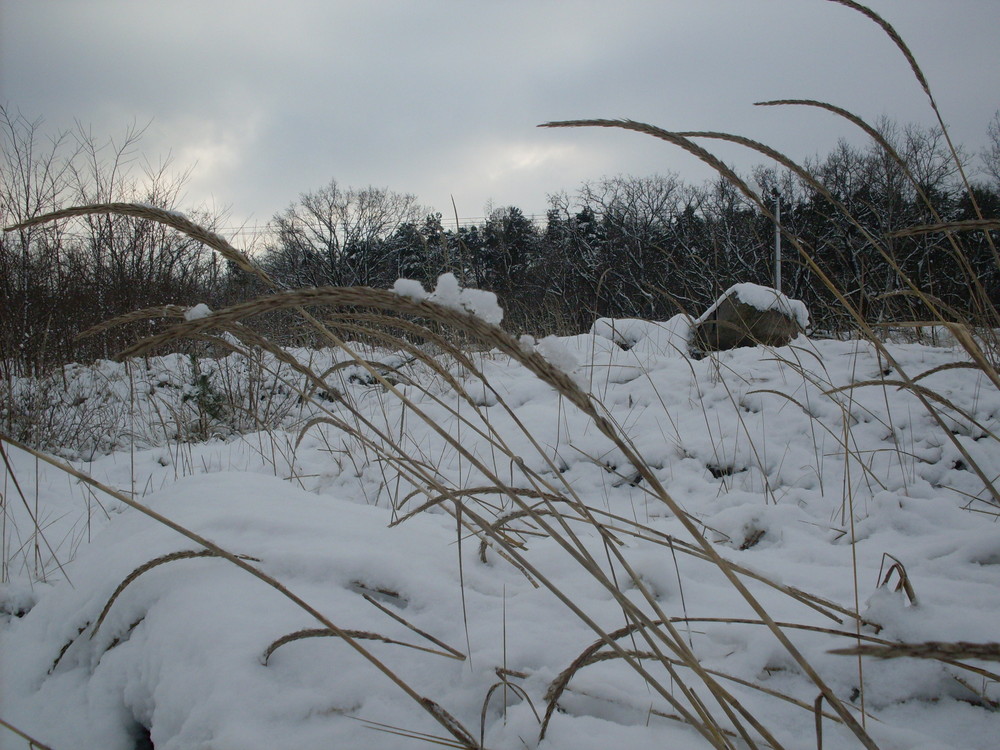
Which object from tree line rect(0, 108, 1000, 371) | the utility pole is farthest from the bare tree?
the utility pole

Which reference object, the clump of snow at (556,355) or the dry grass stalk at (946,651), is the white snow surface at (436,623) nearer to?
the clump of snow at (556,355)

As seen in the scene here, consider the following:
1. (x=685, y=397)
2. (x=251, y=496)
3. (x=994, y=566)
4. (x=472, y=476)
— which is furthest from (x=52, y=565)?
(x=685, y=397)

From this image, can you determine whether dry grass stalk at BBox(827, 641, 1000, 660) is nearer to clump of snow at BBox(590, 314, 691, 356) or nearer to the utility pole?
the utility pole

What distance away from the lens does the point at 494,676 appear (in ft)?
2.50

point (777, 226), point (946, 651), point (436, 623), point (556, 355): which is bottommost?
point (436, 623)

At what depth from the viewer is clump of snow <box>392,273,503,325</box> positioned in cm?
42

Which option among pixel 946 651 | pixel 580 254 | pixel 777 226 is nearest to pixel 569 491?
pixel 946 651

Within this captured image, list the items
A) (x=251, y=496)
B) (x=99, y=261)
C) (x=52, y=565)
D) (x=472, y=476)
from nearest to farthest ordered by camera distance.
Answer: (x=251, y=496) → (x=52, y=565) → (x=472, y=476) → (x=99, y=261)

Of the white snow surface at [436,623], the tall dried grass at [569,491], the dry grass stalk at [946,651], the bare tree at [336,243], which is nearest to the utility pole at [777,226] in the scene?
the tall dried grass at [569,491]

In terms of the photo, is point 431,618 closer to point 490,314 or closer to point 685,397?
point 490,314

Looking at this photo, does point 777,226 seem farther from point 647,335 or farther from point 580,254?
point 580,254

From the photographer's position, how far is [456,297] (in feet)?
1.43

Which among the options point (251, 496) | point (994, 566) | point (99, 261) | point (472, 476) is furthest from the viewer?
point (99, 261)

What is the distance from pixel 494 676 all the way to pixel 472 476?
5.05 feet
